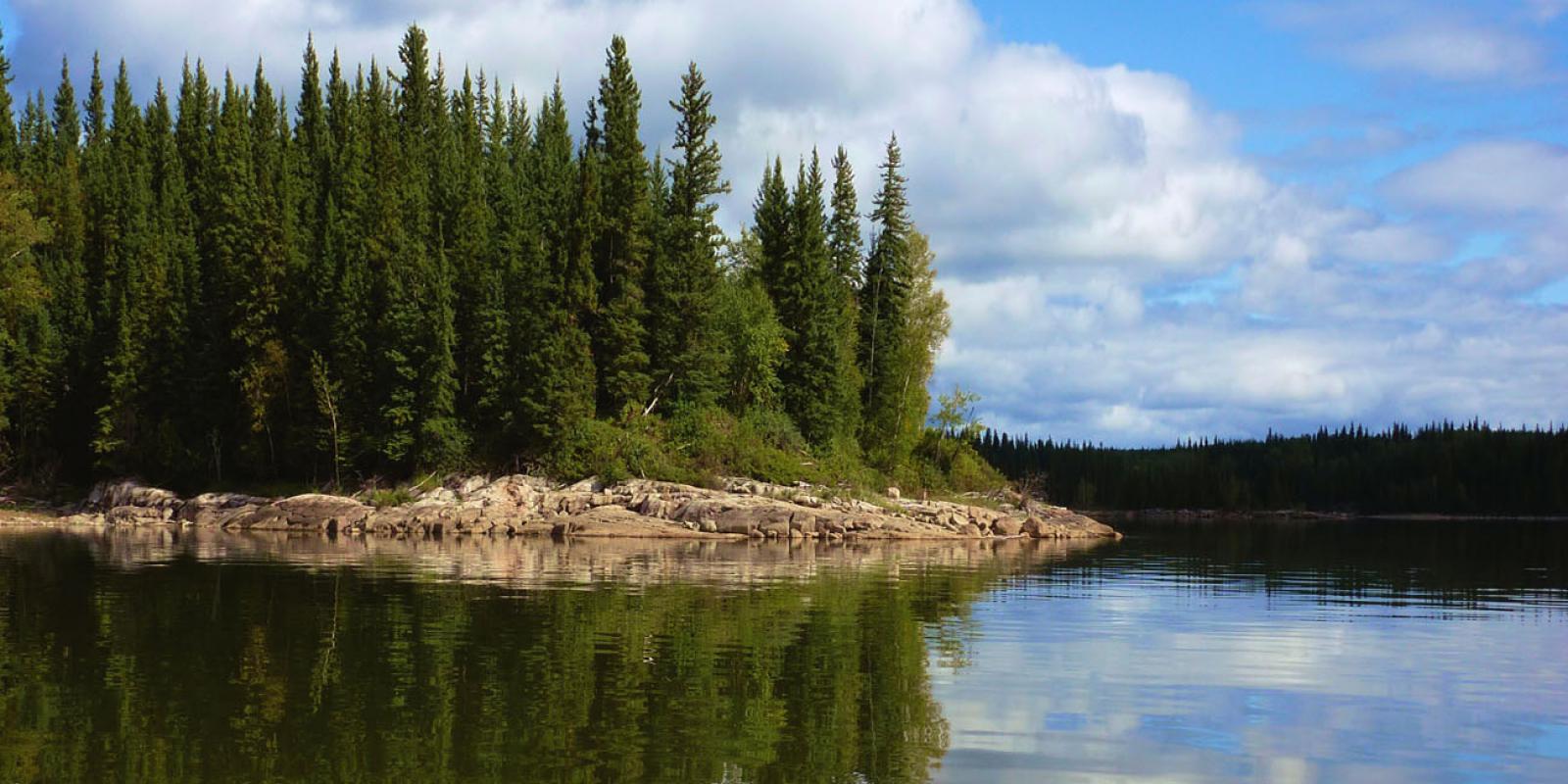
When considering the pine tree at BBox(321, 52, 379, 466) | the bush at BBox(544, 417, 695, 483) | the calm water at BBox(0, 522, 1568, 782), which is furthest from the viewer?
the pine tree at BBox(321, 52, 379, 466)

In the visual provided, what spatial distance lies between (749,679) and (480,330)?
224 feet

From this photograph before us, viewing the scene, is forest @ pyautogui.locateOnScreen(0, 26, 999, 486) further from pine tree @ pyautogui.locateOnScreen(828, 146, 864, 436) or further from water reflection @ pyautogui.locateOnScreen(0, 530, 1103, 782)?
water reflection @ pyautogui.locateOnScreen(0, 530, 1103, 782)

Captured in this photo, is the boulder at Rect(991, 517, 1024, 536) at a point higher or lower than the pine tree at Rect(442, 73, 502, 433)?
lower

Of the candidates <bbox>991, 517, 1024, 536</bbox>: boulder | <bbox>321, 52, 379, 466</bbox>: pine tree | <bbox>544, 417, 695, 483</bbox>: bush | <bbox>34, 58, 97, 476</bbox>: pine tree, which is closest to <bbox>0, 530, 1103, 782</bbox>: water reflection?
<bbox>544, 417, 695, 483</bbox>: bush

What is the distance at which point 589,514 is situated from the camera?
7288 cm

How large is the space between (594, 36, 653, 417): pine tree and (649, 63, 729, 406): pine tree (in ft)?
4.97

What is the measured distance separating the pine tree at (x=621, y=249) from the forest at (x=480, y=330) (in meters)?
0.19

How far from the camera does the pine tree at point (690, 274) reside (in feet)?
289

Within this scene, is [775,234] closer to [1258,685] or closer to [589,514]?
[589,514]

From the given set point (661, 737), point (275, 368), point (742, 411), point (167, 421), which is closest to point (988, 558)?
point (742, 411)

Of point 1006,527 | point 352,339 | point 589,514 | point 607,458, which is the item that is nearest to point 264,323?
point 352,339

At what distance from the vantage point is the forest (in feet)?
273

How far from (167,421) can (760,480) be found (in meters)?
41.6

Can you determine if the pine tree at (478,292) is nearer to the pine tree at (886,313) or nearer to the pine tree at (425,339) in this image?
the pine tree at (425,339)
